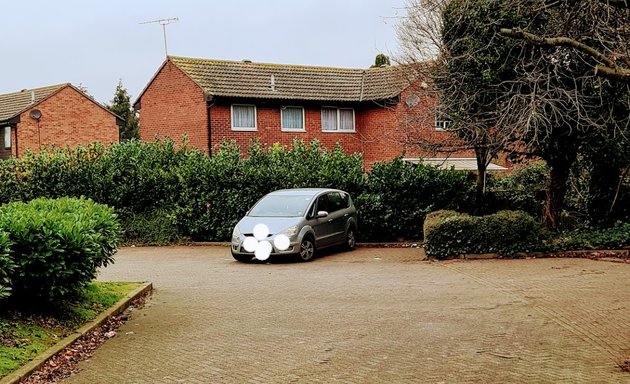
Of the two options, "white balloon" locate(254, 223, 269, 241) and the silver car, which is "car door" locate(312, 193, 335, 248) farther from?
"white balloon" locate(254, 223, 269, 241)

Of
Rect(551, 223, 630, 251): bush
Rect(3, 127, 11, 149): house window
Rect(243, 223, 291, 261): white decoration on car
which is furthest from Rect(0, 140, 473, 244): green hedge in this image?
Rect(3, 127, 11, 149): house window

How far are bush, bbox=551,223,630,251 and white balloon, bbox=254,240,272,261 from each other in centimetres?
691

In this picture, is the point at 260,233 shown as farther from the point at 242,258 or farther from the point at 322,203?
the point at 322,203

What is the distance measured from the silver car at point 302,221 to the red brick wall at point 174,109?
14858mm

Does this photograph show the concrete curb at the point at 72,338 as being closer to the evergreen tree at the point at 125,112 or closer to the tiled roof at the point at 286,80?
the tiled roof at the point at 286,80

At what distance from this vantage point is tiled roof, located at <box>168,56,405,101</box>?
114 ft

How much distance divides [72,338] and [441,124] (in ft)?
50.8

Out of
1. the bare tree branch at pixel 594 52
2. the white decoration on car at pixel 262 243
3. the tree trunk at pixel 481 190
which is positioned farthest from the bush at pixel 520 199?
the bare tree branch at pixel 594 52

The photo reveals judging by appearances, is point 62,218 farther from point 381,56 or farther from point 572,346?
point 381,56

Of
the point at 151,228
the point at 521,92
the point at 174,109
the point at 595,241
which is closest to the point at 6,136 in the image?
the point at 174,109

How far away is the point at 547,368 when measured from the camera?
7605 millimetres

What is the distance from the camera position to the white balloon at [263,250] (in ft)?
59.3

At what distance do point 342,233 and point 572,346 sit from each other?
1208 cm

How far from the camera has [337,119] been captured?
Result: 121ft
